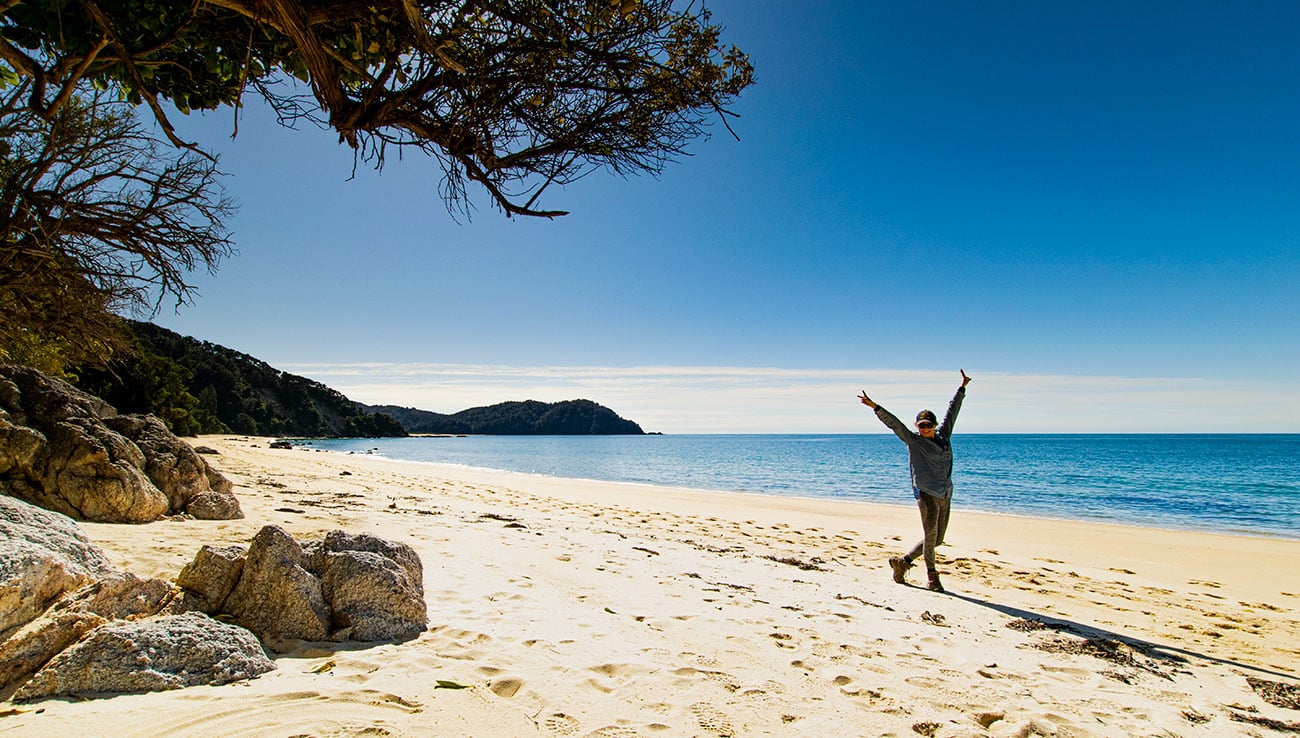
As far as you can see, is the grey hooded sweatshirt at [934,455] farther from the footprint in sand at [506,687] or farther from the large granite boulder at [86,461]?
the large granite boulder at [86,461]

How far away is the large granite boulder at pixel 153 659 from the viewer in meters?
2.52

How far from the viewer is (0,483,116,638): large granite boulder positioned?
2.63 metres

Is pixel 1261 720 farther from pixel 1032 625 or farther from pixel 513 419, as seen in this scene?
pixel 513 419

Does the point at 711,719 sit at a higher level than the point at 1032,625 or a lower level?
higher

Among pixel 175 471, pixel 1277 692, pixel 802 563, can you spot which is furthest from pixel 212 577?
pixel 1277 692

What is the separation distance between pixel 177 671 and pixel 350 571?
3.65 ft

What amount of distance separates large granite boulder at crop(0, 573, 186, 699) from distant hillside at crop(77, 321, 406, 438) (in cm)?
→ 2814

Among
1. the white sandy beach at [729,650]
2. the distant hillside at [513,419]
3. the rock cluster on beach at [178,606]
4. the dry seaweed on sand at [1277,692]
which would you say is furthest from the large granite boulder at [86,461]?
the distant hillside at [513,419]

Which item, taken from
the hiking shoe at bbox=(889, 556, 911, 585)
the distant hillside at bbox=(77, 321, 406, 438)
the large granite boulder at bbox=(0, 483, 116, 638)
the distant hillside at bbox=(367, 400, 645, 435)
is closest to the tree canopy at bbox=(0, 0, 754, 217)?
the large granite boulder at bbox=(0, 483, 116, 638)

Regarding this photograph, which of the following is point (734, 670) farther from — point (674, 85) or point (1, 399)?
point (1, 399)

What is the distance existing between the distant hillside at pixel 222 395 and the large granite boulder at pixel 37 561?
2786 centimetres

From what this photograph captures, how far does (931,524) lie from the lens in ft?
21.2

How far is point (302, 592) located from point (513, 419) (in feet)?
522

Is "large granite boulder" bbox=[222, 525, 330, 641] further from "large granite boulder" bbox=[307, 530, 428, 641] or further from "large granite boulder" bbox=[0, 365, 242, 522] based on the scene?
"large granite boulder" bbox=[0, 365, 242, 522]
